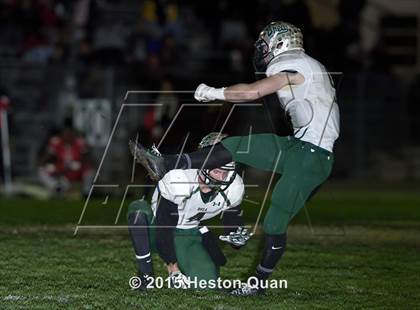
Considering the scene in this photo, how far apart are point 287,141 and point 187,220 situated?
0.94 m

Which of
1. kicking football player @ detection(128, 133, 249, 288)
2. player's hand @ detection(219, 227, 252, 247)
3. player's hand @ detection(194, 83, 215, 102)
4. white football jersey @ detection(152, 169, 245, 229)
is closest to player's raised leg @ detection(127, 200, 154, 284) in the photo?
kicking football player @ detection(128, 133, 249, 288)

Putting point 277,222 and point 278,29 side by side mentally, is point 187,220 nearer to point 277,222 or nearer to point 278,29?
point 277,222

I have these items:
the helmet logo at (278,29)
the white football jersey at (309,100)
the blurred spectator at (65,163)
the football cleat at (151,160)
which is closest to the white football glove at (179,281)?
the football cleat at (151,160)

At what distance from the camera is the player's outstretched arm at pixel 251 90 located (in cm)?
637

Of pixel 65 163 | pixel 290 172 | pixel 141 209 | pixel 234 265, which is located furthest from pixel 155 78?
pixel 290 172

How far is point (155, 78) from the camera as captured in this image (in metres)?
16.8

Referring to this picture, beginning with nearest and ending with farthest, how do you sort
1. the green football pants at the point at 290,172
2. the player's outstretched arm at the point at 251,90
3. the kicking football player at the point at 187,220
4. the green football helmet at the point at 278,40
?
1. the player's outstretched arm at the point at 251,90
2. the green football pants at the point at 290,172
3. the green football helmet at the point at 278,40
4. the kicking football player at the point at 187,220

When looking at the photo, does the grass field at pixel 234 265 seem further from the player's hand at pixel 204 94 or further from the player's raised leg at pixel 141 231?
the player's hand at pixel 204 94

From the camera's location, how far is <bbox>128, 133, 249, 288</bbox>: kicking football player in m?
6.74

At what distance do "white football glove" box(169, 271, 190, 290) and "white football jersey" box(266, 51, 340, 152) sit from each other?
49.6 inches

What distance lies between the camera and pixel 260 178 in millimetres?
17047

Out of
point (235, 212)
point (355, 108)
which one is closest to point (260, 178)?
point (355, 108)

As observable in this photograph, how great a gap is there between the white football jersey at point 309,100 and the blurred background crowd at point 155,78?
Result: 8861 millimetres

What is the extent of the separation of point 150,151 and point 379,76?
12.2 metres
